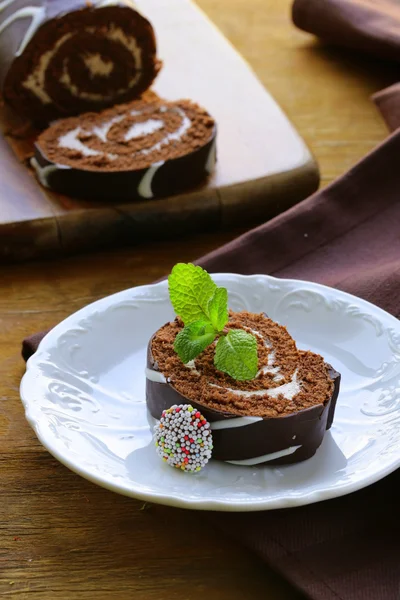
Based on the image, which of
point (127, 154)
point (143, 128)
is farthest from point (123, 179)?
point (143, 128)

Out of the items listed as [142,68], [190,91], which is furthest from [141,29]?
[190,91]

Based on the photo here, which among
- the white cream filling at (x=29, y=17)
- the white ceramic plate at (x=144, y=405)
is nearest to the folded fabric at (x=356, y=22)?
the white cream filling at (x=29, y=17)

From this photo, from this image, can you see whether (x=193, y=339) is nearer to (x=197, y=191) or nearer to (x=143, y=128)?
(x=197, y=191)

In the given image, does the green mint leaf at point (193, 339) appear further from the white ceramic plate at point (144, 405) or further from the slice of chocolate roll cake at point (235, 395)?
the white ceramic plate at point (144, 405)

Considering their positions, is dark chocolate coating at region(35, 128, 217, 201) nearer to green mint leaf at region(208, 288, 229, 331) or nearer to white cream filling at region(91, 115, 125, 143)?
white cream filling at region(91, 115, 125, 143)

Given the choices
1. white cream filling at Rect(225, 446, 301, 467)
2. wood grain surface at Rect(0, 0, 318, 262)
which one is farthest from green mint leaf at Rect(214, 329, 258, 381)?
wood grain surface at Rect(0, 0, 318, 262)

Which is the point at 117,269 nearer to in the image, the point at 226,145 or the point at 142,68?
the point at 226,145
